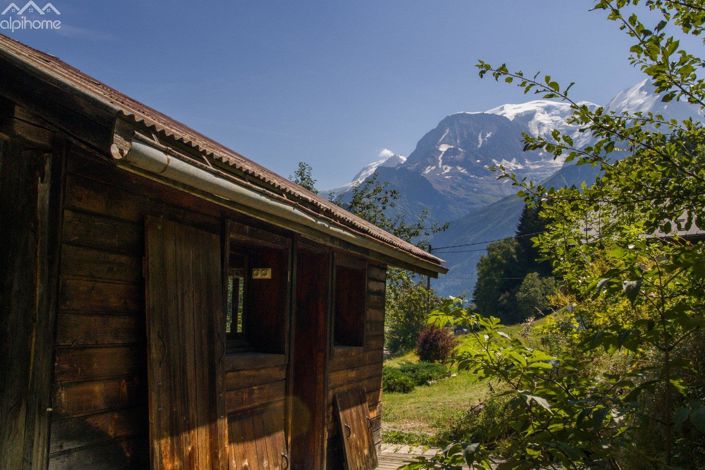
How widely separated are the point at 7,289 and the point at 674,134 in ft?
12.9

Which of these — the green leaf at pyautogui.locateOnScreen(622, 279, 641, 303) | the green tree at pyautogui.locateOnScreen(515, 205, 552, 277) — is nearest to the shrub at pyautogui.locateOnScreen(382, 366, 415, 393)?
the green leaf at pyautogui.locateOnScreen(622, 279, 641, 303)

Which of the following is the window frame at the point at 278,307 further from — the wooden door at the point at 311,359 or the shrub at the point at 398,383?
the shrub at the point at 398,383

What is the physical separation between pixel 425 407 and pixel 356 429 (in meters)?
8.52

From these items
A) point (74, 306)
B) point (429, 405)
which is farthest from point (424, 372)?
point (74, 306)

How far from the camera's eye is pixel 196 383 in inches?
156

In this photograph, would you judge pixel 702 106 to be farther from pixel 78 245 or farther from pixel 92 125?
pixel 78 245

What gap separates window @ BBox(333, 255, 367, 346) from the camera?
25.6 ft

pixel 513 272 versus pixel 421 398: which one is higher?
pixel 513 272

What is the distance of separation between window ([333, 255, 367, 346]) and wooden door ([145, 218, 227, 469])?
12.1 feet

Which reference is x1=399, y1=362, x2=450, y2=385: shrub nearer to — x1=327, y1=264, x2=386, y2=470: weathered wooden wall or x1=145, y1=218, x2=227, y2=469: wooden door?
x1=327, y1=264, x2=386, y2=470: weathered wooden wall

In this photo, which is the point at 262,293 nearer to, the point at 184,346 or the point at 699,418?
the point at 184,346

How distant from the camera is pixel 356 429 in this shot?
7305 millimetres

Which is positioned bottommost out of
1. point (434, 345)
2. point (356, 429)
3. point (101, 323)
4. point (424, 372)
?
point (424, 372)

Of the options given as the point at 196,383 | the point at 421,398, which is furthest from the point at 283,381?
the point at 421,398
